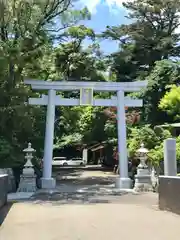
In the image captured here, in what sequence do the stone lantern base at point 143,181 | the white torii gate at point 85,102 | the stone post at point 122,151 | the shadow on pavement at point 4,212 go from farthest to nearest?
1. the white torii gate at point 85,102
2. the stone post at point 122,151
3. the stone lantern base at point 143,181
4. the shadow on pavement at point 4,212

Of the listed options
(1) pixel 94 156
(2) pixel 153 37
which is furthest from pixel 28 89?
(1) pixel 94 156

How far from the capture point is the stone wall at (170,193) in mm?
10555

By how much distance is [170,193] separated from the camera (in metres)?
11.0

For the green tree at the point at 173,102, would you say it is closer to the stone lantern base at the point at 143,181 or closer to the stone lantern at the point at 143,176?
the stone lantern at the point at 143,176

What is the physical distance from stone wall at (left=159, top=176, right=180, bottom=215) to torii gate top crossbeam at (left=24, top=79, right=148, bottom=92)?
952cm

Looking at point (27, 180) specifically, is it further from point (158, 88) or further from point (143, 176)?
point (158, 88)

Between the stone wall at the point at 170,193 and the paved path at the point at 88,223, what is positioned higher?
the stone wall at the point at 170,193

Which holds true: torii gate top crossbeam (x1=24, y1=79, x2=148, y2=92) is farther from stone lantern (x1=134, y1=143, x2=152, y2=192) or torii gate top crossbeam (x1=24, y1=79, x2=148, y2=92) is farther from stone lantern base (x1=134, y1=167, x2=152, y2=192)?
stone lantern base (x1=134, y1=167, x2=152, y2=192)

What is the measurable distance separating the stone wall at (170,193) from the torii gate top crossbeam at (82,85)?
952 centimetres

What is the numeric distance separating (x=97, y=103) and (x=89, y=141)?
54.6ft

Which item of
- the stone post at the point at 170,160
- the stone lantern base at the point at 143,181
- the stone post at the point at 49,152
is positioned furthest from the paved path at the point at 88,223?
the stone post at the point at 49,152

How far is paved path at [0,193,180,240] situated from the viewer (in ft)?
24.9

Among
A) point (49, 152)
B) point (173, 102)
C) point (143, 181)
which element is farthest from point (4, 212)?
point (173, 102)

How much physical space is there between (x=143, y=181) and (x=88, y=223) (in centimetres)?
979
